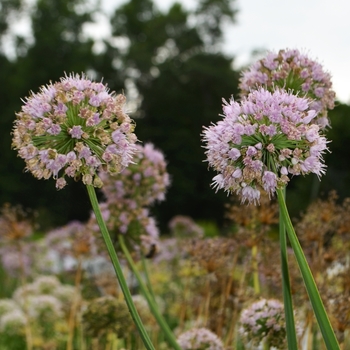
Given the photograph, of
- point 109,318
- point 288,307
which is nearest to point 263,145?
point 288,307

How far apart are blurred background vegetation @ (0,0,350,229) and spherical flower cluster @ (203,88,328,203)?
23.7 m

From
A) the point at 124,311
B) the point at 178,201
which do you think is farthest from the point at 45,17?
the point at 124,311

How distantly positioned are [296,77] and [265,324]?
52.0 inches

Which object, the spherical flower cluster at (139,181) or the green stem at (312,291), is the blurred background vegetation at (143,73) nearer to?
the spherical flower cluster at (139,181)

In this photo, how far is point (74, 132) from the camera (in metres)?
2.37

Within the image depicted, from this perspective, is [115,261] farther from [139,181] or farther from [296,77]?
[139,181]

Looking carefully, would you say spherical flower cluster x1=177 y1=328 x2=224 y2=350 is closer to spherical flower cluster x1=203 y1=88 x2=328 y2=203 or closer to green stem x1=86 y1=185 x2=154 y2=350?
green stem x1=86 y1=185 x2=154 y2=350

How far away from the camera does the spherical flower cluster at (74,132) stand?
2.37m

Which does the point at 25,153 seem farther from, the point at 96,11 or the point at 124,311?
the point at 96,11

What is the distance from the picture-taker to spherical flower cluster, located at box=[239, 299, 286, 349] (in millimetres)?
3270

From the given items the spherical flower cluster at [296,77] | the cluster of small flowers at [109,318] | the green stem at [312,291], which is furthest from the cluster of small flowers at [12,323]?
the green stem at [312,291]

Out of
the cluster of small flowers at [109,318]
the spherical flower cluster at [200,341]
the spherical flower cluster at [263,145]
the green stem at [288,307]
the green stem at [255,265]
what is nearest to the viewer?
the spherical flower cluster at [263,145]

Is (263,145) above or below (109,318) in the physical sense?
above

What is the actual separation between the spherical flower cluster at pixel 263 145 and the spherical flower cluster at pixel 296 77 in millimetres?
702
